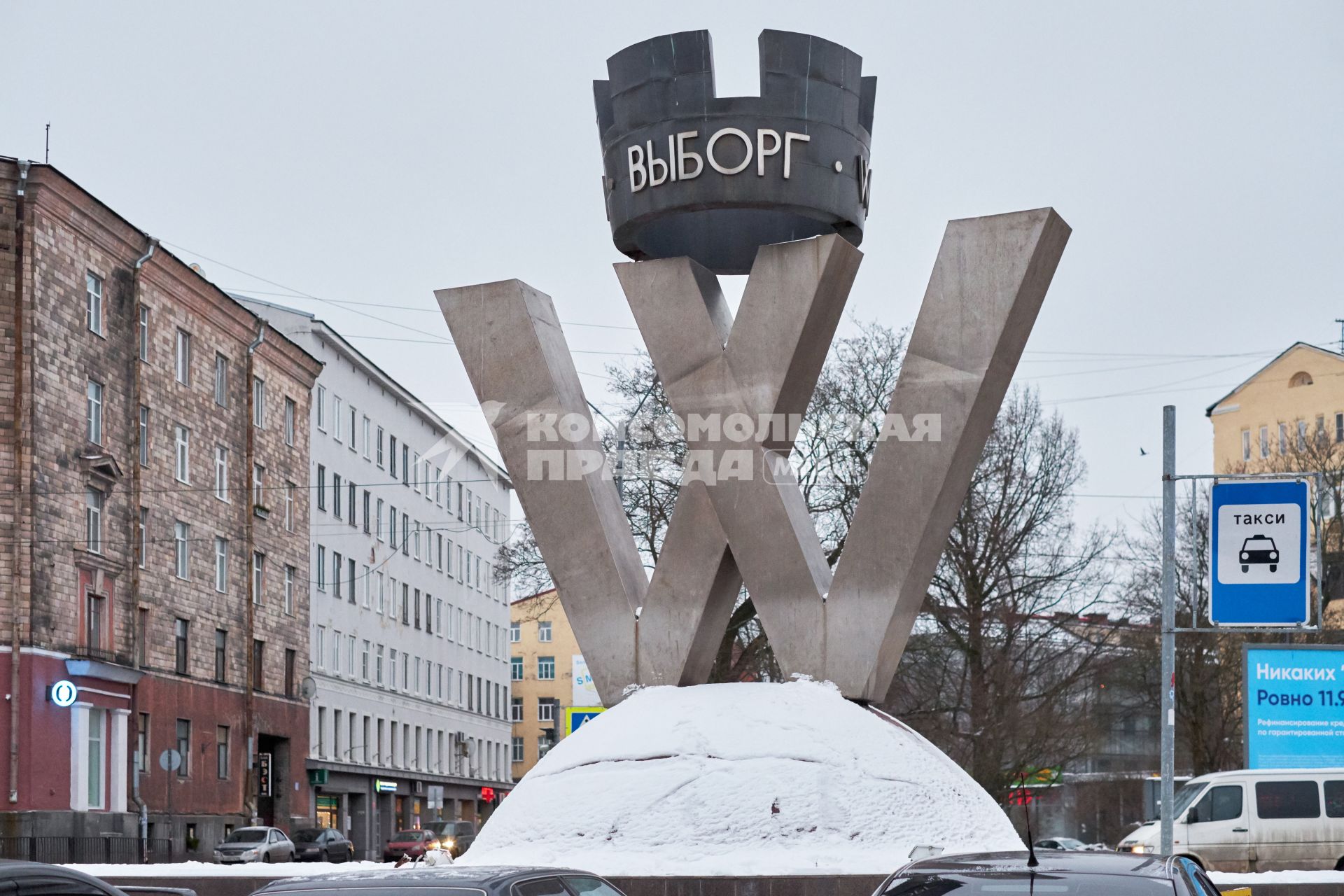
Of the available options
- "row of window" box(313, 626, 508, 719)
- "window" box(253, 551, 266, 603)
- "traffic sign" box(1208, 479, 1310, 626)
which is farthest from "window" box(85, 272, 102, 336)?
"traffic sign" box(1208, 479, 1310, 626)

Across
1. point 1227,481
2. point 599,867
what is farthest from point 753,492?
point 1227,481

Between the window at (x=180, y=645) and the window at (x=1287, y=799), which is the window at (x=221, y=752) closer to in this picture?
the window at (x=180, y=645)

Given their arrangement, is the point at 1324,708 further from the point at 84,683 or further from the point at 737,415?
the point at 84,683

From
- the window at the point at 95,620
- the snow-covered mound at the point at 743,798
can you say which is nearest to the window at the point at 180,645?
the window at the point at 95,620

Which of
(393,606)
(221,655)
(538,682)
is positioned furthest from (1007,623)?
(538,682)

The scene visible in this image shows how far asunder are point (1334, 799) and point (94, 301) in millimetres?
28841

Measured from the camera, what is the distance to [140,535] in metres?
41.6

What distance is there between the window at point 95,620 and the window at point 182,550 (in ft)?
14.2

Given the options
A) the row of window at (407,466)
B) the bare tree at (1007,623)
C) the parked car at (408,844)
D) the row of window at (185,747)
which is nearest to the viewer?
the bare tree at (1007,623)

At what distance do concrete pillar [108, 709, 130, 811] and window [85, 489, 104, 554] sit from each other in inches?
152

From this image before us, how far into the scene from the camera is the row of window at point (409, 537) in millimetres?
57000

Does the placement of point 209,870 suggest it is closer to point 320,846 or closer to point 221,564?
point 320,846

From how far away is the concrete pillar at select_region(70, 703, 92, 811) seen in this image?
3691 centimetres

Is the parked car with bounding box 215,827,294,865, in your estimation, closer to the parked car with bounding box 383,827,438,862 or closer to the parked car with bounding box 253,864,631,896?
the parked car with bounding box 383,827,438,862
